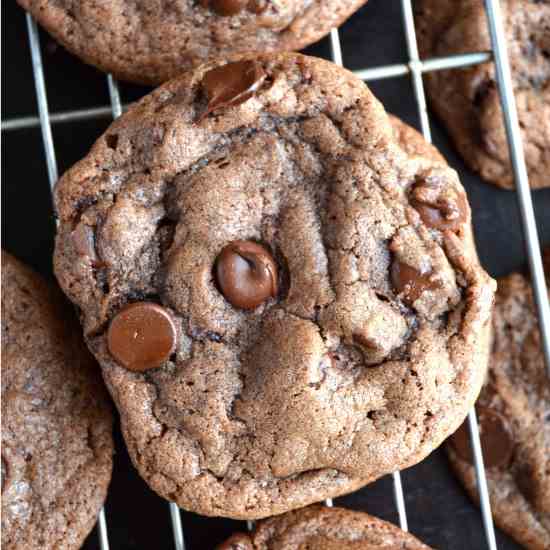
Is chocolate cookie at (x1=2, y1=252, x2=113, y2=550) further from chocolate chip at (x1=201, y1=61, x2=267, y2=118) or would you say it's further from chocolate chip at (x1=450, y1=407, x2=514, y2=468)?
chocolate chip at (x1=450, y1=407, x2=514, y2=468)

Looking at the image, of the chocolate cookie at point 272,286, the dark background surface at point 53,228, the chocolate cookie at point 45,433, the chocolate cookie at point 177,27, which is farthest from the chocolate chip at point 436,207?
the chocolate cookie at point 45,433

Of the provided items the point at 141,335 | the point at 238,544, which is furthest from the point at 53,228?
the point at 238,544

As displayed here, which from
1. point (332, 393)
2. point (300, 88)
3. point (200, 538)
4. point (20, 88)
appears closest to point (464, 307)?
point (332, 393)

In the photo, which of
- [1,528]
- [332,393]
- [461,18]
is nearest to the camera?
[332,393]

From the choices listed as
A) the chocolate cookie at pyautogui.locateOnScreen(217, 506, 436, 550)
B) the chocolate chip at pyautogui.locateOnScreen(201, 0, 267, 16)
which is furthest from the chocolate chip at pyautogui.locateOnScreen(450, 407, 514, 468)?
the chocolate chip at pyautogui.locateOnScreen(201, 0, 267, 16)

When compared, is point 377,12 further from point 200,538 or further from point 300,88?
point 200,538

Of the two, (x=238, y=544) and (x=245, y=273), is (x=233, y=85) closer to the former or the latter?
(x=245, y=273)
